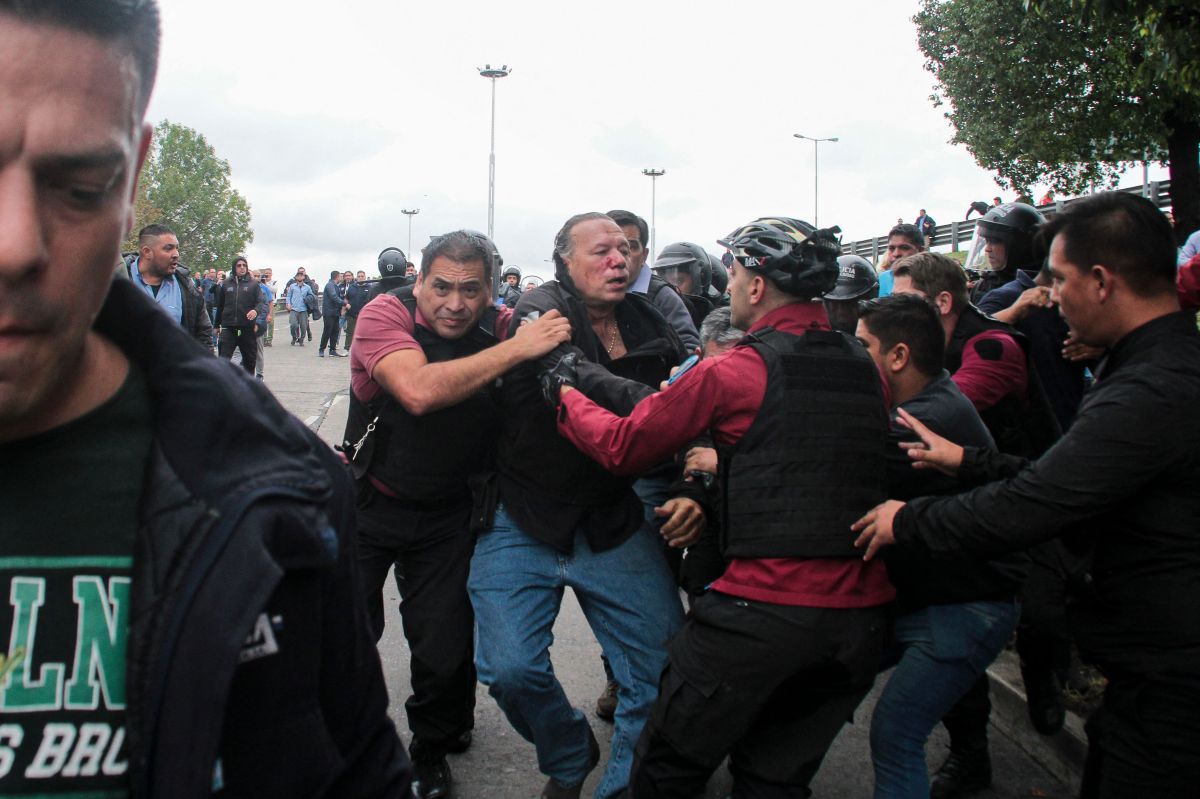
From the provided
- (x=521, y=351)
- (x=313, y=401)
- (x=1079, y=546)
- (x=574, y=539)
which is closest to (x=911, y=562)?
(x=1079, y=546)

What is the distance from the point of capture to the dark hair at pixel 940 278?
438 cm

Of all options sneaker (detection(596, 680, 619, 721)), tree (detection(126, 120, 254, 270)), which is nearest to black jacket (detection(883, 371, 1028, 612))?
sneaker (detection(596, 680, 619, 721))

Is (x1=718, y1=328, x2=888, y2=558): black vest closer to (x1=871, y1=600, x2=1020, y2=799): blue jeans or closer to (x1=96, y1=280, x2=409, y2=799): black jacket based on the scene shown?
(x1=871, y1=600, x2=1020, y2=799): blue jeans

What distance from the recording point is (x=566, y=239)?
11.8 feet

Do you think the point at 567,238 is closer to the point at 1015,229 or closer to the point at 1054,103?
the point at 1015,229

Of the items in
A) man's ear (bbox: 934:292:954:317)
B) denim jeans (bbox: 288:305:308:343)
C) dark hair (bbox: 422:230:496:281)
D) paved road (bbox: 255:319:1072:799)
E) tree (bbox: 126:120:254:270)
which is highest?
tree (bbox: 126:120:254:270)

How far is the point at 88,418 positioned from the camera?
3.74 feet

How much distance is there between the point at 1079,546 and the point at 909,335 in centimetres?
94

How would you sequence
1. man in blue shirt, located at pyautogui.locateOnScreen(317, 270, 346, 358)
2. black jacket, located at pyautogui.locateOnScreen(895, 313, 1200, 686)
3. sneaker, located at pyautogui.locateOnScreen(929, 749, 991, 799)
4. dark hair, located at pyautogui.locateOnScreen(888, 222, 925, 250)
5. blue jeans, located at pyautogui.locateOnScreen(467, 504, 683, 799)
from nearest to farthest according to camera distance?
black jacket, located at pyautogui.locateOnScreen(895, 313, 1200, 686) → blue jeans, located at pyautogui.locateOnScreen(467, 504, 683, 799) → sneaker, located at pyautogui.locateOnScreen(929, 749, 991, 799) → dark hair, located at pyautogui.locateOnScreen(888, 222, 925, 250) → man in blue shirt, located at pyautogui.locateOnScreen(317, 270, 346, 358)

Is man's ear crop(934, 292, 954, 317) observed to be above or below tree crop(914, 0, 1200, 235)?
below

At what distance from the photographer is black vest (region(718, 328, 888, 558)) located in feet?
8.99

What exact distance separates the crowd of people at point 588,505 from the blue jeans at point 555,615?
Result: 1 cm

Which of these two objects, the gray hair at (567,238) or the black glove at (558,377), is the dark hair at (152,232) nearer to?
the gray hair at (567,238)

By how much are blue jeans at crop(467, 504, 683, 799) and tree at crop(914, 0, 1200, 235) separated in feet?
61.2
